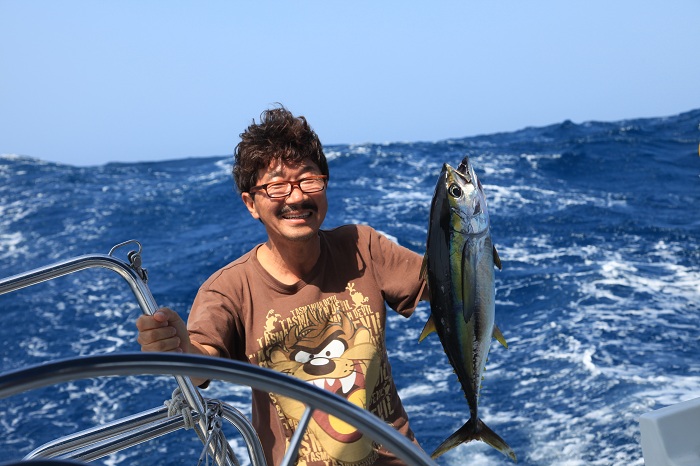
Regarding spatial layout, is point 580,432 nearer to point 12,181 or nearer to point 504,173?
point 504,173

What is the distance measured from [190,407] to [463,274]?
0.76m

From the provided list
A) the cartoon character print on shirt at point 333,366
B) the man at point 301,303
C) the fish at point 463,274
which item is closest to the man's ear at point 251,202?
A: the man at point 301,303

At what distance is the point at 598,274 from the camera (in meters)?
8.72

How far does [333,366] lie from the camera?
224 cm

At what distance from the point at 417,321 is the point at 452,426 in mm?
2298

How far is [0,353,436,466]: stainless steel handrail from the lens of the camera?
3.64 feet

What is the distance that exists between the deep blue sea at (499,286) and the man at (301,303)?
3.16 m

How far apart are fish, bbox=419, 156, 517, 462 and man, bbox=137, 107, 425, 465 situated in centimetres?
27

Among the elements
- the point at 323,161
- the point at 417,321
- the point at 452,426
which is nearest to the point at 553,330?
the point at 417,321

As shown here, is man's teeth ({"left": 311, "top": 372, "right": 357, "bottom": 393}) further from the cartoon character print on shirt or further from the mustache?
the mustache

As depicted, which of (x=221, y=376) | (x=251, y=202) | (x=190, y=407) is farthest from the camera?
(x=251, y=202)

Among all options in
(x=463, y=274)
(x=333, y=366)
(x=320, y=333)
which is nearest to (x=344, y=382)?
(x=333, y=366)

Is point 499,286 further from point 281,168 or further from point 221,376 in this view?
point 221,376

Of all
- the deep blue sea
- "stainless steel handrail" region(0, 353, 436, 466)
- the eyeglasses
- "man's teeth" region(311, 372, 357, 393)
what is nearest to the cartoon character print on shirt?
"man's teeth" region(311, 372, 357, 393)
